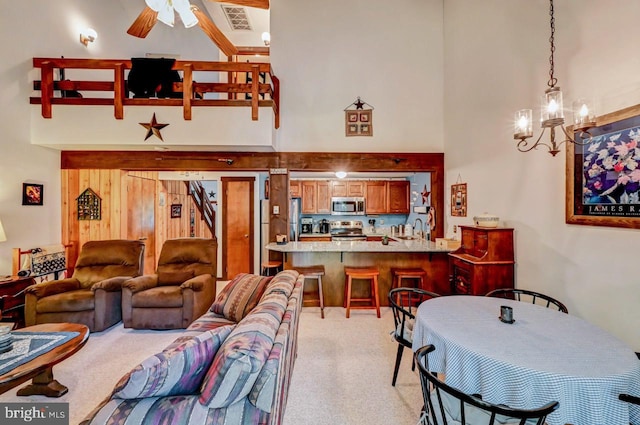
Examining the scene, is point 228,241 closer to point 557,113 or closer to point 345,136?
point 345,136

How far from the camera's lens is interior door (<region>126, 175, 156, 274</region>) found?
499 centimetres

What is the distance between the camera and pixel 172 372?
51.8 inches

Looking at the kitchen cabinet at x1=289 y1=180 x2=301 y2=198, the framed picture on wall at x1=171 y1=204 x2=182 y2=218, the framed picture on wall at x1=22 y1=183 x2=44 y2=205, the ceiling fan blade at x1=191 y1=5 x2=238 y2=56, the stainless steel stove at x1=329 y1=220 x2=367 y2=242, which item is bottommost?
the stainless steel stove at x1=329 y1=220 x2=367 y2=242

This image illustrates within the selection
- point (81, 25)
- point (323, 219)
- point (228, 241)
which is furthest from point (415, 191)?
point (81, 25)

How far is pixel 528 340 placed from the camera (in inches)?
63.1

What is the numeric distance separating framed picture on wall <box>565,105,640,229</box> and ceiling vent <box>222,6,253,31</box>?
641 cm

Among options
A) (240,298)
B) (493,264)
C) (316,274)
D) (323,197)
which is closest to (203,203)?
(323,197)

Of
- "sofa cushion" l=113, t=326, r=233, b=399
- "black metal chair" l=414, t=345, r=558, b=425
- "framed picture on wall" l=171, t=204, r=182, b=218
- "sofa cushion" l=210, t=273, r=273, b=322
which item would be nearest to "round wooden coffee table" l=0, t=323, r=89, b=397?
"sofa cushion" l=113, t=326, r=233, b=399

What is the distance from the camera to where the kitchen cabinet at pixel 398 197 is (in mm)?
7348

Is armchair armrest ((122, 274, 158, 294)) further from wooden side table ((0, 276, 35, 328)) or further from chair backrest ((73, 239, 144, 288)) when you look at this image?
wooden side table ((0, 276, 35, 328))

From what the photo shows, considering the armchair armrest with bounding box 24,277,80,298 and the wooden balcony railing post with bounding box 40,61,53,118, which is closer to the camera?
the armchair armrest with bounding box 24,277,80,298

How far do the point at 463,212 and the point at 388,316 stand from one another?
6.03ft

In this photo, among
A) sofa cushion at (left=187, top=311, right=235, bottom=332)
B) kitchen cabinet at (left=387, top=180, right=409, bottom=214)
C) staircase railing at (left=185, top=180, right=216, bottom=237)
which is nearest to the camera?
sofa cushion at (left=187, top=311, right=235, bottom=332)

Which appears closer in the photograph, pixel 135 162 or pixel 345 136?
pixel 135 162
